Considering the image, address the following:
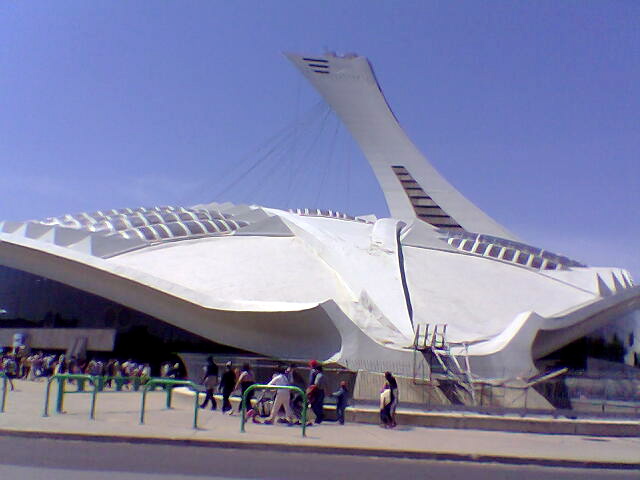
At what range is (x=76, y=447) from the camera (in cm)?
945

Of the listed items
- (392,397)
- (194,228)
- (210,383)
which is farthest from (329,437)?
(194,228)

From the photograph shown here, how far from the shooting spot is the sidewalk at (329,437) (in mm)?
10133

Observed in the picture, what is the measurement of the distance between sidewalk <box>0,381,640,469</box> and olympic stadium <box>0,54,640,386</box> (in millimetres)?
5528

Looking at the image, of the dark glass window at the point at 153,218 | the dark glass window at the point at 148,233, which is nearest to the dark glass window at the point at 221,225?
the dark glass window at the point at 153,218

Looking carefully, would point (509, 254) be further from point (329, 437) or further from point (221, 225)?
point (329, 437)

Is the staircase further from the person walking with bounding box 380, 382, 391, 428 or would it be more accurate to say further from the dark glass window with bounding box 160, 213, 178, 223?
the dark glass window with bounding box 160, 213, 178, 223

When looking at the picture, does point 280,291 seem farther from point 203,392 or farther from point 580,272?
point 580,272

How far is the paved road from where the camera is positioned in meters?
7.80

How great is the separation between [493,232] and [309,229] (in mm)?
13904

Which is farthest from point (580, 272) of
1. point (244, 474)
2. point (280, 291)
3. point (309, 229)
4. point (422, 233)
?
point (244, 474)

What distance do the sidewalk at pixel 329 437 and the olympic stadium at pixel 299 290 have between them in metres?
5.53

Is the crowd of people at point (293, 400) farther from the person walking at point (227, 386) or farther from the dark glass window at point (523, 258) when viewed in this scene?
the dark glass window at point (523, 258)

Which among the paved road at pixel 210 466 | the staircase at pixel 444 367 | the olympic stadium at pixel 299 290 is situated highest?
the olympic stadium at pixel 299 290

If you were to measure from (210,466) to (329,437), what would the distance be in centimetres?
301
